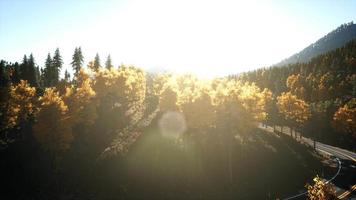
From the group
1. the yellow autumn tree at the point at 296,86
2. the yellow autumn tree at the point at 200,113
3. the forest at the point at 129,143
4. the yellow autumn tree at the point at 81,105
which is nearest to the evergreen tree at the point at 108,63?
the forest at the point at 129,143

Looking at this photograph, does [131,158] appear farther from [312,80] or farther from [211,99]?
[312,80]

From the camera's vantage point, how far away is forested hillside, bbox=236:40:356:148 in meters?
80.8

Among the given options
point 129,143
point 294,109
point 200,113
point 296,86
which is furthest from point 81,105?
point 296,86

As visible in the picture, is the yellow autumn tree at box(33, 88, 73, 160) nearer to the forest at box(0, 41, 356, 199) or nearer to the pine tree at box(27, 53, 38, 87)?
the forest at box(0, 41, 356, 199)

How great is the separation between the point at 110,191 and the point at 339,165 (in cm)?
4246

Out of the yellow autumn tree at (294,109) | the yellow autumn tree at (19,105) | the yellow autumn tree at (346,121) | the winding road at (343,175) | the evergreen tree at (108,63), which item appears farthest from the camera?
the evergreen tree at (108,63)

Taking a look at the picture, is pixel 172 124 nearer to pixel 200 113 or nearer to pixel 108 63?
pixel 200 113

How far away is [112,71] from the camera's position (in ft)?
260

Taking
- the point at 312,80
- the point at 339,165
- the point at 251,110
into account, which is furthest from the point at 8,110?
the point at 312,80

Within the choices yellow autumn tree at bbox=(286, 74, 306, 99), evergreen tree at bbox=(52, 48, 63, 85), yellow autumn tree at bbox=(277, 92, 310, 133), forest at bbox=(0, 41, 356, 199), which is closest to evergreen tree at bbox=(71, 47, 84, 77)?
evergreen tree at bbox=(52, 48, 63, 85)

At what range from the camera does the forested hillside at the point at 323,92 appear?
8077 centimetres

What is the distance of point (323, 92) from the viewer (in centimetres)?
11706

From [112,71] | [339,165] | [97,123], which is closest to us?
[339,165]

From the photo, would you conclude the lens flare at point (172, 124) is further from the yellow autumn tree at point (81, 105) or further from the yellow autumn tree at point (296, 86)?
the yellow autumn tree at point (296, 86)
